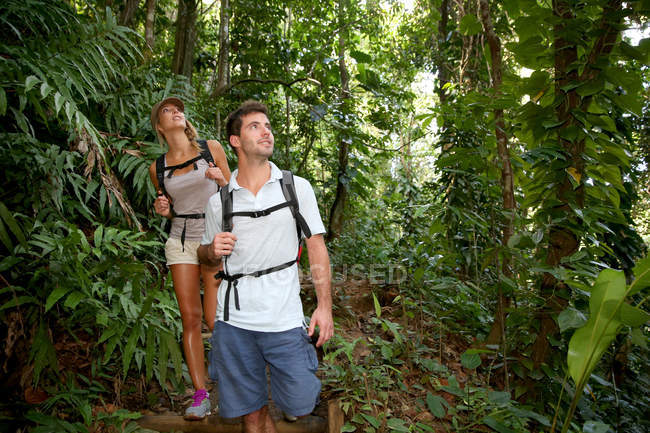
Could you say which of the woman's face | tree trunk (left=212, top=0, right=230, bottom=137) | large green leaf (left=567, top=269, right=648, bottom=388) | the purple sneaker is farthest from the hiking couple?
tree trunk (left=212, top=0, right=230, bottom=137)

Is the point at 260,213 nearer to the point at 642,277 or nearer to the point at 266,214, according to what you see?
the point at 266,214

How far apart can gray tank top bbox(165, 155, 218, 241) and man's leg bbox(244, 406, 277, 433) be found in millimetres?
1273

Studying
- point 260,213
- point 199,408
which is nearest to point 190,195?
point 260,213

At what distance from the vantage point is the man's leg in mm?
2314

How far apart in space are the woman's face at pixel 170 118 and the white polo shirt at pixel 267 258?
3.62 ft

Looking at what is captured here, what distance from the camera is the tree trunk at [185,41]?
6.09m

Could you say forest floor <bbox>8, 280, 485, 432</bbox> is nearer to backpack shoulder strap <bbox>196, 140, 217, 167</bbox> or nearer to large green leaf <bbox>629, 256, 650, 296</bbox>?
large green leaf <bbox>629, 256, 650, 296</bbox>

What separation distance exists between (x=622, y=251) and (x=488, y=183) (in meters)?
1.35

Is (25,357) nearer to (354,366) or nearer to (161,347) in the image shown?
(161,347)

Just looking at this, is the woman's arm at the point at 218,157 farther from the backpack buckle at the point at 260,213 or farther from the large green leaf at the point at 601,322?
the large green leaf at the point at 601,322

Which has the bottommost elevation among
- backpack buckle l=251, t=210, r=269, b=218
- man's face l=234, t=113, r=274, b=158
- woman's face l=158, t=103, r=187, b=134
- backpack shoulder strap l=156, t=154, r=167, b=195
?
backpack buckle l=251, t=210, r=269, b=218

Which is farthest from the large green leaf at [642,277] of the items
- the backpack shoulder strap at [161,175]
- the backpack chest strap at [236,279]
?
the backpack shoulder strap at [161,175]

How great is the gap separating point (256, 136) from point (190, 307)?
1.44 meters

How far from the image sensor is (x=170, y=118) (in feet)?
9.93
